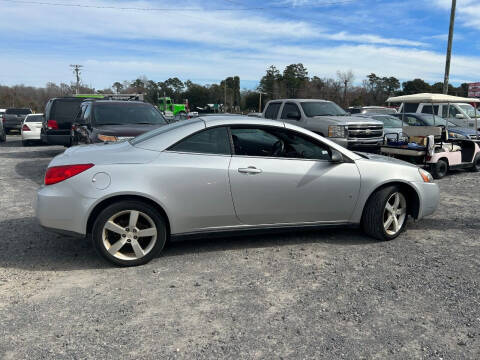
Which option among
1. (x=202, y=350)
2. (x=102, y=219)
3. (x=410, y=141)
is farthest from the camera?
(x=410, y=141)

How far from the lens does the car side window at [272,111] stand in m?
12.4

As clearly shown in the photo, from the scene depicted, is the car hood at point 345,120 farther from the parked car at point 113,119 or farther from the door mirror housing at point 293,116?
the parked car at point 113,119

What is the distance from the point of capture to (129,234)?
4098mm

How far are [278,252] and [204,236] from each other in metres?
0.88

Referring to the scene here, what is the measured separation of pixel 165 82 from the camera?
11481 cm

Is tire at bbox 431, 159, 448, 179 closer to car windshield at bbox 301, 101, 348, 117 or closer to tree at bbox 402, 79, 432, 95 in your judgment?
car windshield at bbox 301, 101, 348, 117

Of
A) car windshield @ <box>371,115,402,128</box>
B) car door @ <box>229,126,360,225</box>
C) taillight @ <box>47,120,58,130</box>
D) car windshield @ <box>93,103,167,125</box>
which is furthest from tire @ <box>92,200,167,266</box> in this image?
car windshield @ <box>371,115,402,128</box>

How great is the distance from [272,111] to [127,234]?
9188mm

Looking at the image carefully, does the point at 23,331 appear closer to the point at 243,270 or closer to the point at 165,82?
the point at 243,270

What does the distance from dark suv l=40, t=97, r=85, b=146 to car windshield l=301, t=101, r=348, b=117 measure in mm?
6989

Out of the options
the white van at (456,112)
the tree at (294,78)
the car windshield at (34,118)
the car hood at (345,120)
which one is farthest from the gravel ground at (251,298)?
the tree at (294,78)

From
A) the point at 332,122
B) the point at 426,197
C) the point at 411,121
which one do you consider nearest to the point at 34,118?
the point at 332,122

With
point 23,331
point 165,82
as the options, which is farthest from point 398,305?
point 165,82

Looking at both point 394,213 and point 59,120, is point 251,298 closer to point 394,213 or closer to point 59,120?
point 394,213
